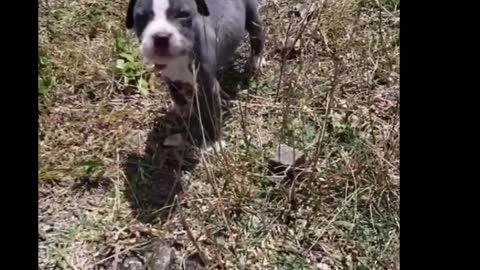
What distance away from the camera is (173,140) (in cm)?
293

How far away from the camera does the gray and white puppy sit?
8.21 ft

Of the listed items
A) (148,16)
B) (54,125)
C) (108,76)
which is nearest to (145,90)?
(108,76)

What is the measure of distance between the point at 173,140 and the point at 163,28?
60cm

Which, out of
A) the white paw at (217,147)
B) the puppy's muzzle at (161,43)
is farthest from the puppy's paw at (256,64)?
the puppy's muzzle at (161,43)

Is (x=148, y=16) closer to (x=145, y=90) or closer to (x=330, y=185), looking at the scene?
(x=145, y=90)

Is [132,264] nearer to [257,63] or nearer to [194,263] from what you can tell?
[194,263]

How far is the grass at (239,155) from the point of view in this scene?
2441 mm

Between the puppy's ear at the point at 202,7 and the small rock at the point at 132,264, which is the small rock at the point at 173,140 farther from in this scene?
the small rock at the point at 132,264

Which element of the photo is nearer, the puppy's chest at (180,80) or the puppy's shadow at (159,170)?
the puppy's shadow at (159,170)

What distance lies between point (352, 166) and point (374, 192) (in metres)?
0.15

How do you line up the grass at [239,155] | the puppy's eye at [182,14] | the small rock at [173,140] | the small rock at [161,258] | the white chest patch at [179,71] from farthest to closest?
the small rock at [173,140], the white chest patch at [179,71], the puppy's eye at [182,14], the grass at [239,155], the small rock at [161,258]

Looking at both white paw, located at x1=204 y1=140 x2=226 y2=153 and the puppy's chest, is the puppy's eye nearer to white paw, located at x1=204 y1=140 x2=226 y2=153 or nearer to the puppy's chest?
the puppy's chest

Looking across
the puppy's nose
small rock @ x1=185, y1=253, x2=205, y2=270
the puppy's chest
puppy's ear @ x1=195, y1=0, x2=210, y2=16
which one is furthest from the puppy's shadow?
puppy's ear @ x1=195, y1=0, x2=210, y2=16

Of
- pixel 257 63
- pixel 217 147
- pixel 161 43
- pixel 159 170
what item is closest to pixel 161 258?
pixel 159 170
